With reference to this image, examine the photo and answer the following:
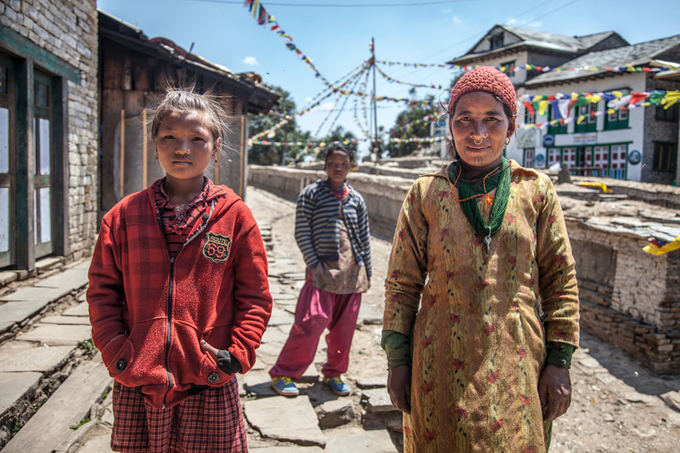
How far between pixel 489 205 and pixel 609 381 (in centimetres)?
385

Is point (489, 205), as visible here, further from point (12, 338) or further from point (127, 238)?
point (12, 338)

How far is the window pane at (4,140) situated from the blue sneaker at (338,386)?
367cm

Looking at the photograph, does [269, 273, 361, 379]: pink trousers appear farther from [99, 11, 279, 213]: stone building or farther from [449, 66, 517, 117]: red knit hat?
[99, 11, 279, 213]: stone building

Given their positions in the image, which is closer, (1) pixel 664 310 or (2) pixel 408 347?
(2) pixel 408 347

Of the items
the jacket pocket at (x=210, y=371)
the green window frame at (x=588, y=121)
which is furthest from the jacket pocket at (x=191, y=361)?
the green window frame at (x=588, y=121)

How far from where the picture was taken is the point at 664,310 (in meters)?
4.74

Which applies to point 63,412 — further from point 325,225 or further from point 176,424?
point 325,225

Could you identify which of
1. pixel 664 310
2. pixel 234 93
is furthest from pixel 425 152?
pixel 664 310

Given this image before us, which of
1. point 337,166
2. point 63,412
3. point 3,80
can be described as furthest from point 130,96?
point 63,412

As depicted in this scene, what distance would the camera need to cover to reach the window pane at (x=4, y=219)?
4527mm

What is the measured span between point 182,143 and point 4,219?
155 inches

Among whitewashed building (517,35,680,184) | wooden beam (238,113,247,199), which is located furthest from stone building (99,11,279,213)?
whitewashed building (517,35,680,184)

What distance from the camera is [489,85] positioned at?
1.67m

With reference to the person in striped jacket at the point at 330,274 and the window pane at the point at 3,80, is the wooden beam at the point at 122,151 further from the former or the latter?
the person in striped jacket at the point at 330,274
